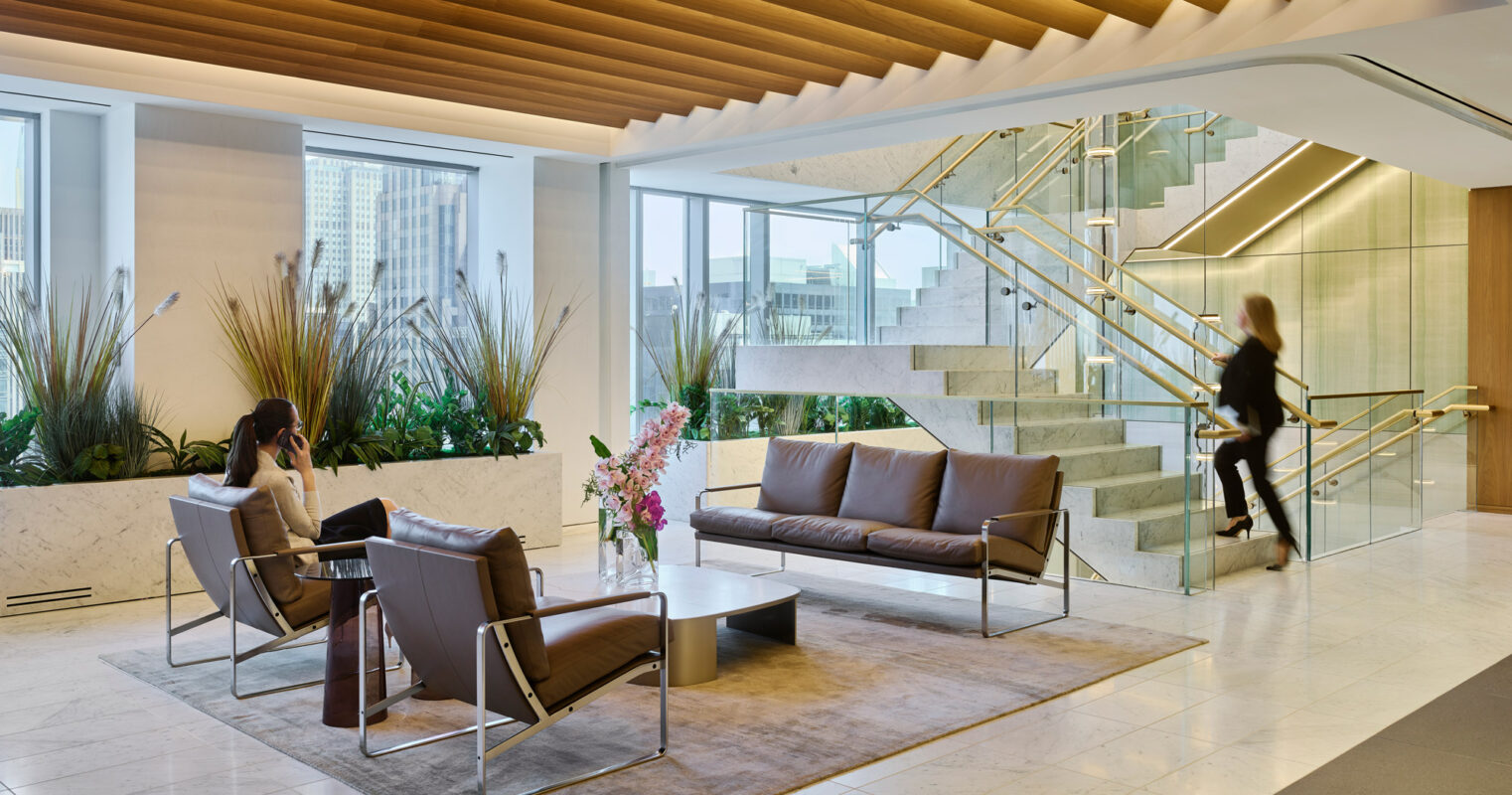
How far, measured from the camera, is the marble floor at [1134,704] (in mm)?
3818

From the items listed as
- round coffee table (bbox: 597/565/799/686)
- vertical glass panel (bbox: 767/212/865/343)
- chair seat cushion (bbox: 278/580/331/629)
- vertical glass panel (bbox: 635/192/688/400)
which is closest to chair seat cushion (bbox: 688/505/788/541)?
round coffee table (bbox: 597/565/799/686)

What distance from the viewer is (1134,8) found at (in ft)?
19.2

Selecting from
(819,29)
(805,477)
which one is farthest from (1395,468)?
(819,29)

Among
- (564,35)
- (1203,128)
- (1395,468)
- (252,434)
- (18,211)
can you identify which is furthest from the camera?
(1203,128)

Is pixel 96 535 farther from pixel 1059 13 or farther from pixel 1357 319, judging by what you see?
pixel 1357 319

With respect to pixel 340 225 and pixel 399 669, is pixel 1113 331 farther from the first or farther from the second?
pixel 340 225

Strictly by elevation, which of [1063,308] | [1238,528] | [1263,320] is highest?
[1063,308]

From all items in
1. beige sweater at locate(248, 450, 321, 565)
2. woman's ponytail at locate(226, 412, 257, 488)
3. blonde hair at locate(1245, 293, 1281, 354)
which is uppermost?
blonde hair at locate(1245, 293, 1281, 354)

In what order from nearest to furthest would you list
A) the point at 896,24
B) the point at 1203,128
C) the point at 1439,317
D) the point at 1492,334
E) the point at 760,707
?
the point at 760,707 → the point at 896,24 → the point at 1492,334 → the point at 1439,317 → the point at 1203,128

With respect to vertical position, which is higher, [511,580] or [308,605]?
[511,580]

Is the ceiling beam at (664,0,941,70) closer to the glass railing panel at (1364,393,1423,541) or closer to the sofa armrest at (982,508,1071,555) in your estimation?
the sofa armrest at (982,508,1071,555)

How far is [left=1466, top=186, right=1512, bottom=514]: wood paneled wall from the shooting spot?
9992 millimetres

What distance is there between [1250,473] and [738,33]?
4.03 metres

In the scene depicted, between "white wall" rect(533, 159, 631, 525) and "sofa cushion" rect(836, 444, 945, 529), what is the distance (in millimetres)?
3185
